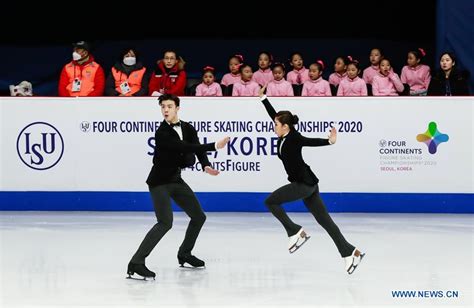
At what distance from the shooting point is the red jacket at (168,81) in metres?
13.4

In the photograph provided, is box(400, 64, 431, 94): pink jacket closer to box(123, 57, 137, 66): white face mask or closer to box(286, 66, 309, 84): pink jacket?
box(286, 66, 309, 84): pink jacket

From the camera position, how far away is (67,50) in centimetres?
1748

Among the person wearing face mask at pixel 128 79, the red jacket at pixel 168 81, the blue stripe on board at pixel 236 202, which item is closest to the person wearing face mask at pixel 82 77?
the person wearing face mask at pixel 128 79

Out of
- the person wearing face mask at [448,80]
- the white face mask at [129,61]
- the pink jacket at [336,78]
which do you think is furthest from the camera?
the pink jacket at [336,78]

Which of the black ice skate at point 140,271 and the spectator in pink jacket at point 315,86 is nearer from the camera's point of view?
the black ice skate at point 140,271

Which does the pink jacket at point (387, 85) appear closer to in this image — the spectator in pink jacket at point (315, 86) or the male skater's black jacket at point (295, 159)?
the spectator in pink jacket at point (315, 86)

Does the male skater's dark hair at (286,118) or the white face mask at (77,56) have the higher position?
the white face mask at (77,56)

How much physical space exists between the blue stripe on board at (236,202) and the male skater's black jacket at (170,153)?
421cm

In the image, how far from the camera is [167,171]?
834 cm

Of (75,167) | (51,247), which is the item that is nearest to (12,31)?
(75,167)

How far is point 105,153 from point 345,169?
2.96m

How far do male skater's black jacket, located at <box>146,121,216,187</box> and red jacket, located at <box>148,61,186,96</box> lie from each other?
191 inches

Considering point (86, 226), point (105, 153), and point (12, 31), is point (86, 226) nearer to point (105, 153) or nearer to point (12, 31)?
point (105, 153)

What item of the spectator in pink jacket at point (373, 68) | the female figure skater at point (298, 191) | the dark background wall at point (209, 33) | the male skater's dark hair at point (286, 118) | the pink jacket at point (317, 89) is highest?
the dark background wall at point (209, 33)
